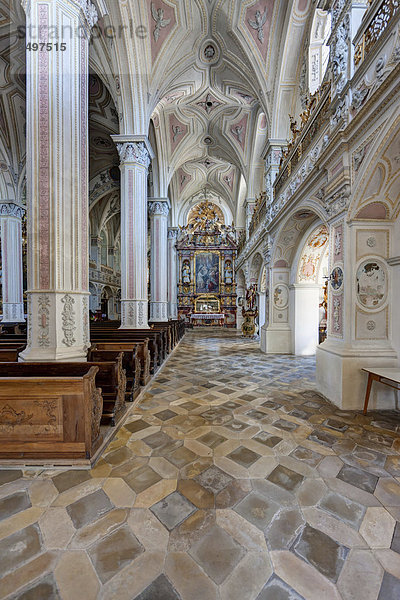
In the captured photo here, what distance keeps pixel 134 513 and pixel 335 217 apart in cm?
504

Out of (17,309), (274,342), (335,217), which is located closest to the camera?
(335,217)

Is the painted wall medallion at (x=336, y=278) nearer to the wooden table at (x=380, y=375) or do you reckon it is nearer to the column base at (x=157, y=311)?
the wooden table at (x=380, y=375)

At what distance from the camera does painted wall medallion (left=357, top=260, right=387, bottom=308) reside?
4.39 m

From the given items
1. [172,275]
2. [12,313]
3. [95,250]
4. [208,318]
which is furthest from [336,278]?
[95,250]

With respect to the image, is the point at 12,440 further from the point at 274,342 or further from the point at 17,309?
the point at 17,309

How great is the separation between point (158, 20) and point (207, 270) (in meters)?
15.6

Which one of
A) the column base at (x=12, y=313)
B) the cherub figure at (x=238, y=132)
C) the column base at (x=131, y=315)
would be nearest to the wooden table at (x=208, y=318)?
the column base at (x=12, y=313)

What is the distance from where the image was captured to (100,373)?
3.71 m

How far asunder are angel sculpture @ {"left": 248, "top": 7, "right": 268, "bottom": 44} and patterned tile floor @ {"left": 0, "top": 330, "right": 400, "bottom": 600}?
11.4 m

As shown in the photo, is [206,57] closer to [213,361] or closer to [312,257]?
[312,257]

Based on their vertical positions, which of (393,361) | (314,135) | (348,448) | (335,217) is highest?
(314,135)

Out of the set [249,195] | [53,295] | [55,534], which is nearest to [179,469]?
[55,534]

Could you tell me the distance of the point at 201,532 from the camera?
77.1 inches

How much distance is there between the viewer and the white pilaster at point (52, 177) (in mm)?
4090
